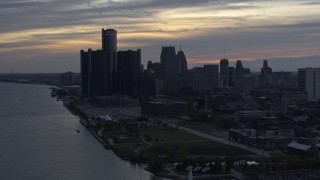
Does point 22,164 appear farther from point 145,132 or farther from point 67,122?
point 67,122

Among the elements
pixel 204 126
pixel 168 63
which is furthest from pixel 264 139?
pixel 168 63

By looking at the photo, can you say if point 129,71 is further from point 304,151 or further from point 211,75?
point 304,151

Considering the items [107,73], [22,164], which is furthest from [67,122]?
[107,73]

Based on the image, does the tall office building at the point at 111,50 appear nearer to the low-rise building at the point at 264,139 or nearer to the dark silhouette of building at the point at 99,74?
the dark silhouette of building at the point at 99,74

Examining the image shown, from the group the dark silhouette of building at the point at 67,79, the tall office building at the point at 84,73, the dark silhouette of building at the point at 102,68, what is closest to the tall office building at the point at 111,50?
the dark silhouette of building at the point at 102,68

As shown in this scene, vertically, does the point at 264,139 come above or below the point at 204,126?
above

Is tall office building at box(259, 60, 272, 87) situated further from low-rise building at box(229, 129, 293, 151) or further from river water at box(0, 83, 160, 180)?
low-rise building at box(229, 129, 293, 151)

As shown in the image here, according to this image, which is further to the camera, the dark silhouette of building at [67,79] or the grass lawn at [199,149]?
the dark silhouette of building at [67,79]
